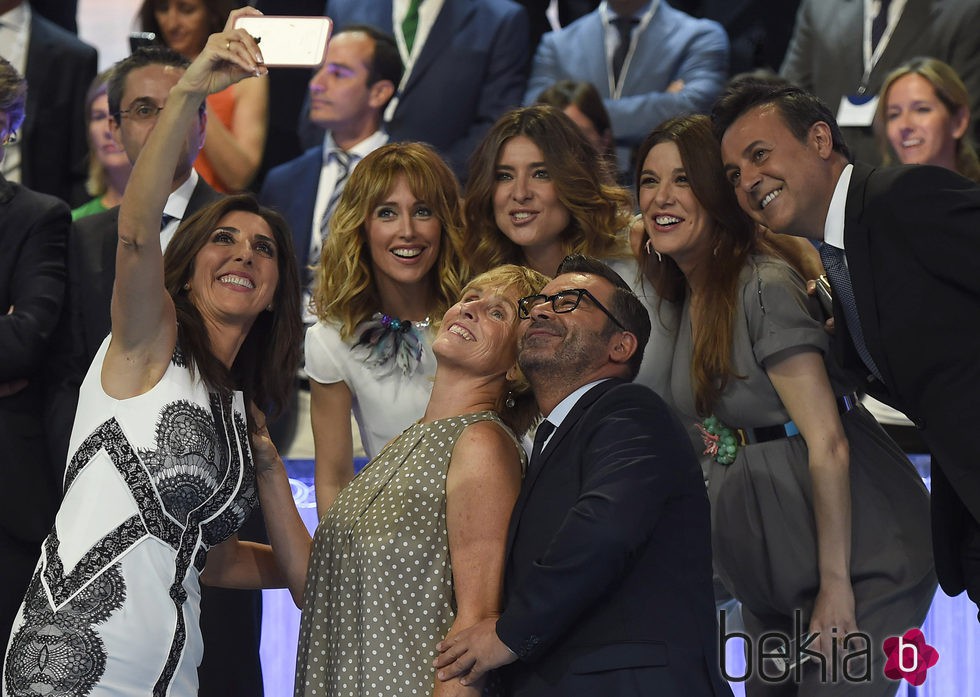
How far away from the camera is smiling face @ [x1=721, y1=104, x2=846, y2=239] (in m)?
3.04

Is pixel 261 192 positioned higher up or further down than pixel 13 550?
higher up

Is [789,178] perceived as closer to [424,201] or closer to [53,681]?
[424,201]

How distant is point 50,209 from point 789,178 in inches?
76.5

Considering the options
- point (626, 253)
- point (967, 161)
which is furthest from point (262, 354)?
point (967, 161)

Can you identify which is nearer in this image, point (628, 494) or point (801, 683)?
point (628, 494)

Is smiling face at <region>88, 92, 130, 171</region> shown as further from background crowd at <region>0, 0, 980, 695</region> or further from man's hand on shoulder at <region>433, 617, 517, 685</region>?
man's hand on shoulder at <region>433, 617, 517, 685</region>

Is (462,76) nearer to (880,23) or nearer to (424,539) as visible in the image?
(880,23)

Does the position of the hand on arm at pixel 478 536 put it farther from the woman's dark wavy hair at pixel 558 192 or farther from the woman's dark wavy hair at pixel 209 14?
the woman's dark wavy hair at pixel 209 14

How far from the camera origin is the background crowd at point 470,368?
2764mm

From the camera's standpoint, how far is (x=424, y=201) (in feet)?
12.4

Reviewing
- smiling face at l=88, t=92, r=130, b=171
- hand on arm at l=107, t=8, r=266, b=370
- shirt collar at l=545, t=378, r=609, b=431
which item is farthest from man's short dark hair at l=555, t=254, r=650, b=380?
smiling face at l=88, t=92, r=130, b=171

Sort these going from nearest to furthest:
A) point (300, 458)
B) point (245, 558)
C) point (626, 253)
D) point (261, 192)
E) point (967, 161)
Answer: point (245, 558)
point (626, 253)
point (300, 458)
point (967, 161)
point (261, 192)

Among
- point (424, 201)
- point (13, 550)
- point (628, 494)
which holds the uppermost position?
point (424, 201)

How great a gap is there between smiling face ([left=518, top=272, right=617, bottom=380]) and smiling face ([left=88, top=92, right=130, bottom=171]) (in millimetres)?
2902
